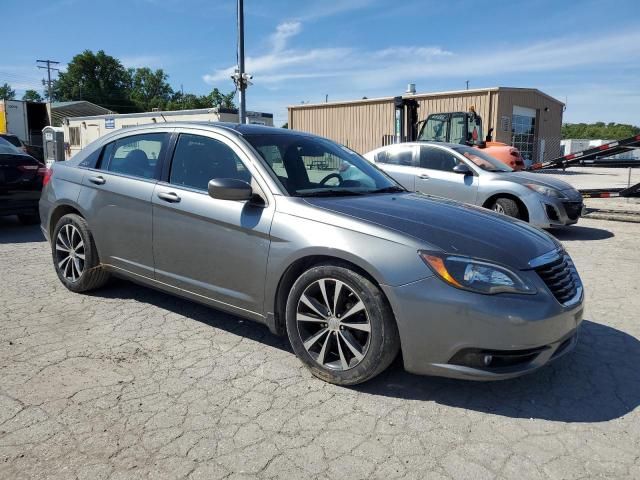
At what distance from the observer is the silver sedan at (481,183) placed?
25.9ft

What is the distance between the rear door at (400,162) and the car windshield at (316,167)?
4510 millimetres

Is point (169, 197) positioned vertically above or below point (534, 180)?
above

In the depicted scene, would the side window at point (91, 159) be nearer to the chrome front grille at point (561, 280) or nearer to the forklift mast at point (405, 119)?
the chrome front grille at point (561, 280)

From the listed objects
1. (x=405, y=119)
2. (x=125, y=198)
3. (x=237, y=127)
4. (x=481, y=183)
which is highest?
(x=405, y=119)

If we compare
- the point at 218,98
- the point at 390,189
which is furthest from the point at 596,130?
the point at 390,189

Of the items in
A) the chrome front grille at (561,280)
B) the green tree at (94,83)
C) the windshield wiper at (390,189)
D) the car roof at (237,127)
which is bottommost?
the chrome front grille at (561,280)

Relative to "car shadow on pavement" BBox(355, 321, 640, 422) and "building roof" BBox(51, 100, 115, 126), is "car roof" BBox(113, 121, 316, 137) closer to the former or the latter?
"car shadow on pavement" BBox(355, 321, 640, 422)

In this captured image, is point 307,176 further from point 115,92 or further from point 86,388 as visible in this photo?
point 115,92


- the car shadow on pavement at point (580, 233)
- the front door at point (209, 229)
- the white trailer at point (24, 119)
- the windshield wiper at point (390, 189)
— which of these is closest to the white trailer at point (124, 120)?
the white trailer at point (24, 119)

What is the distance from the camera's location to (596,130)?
8162 cm

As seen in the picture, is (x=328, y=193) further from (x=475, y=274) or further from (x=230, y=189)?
(x=475, y=274)

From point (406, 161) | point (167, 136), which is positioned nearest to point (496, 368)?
point (167, 136)

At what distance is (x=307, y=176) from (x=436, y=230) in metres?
1.18

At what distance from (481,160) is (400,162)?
4.48 ft
